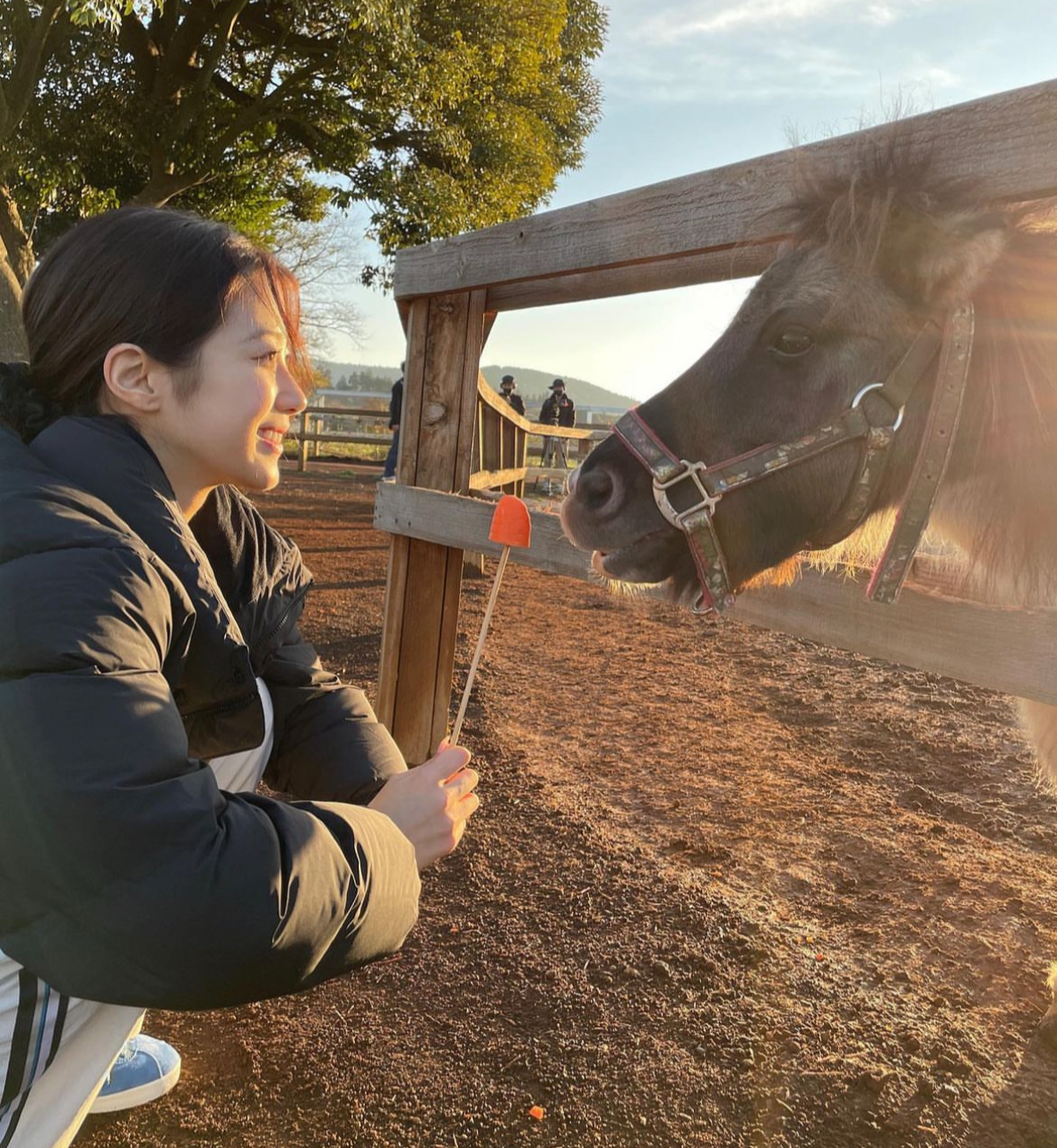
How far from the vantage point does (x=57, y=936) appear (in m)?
1.10

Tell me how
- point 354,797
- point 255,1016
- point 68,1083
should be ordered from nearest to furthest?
point 68,1083 → point 354,797 → point 255,1016

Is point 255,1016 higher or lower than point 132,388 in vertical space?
lower

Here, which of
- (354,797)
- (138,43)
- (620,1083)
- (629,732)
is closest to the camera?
(354,797)

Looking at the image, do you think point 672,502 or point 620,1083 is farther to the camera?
point 620,1083

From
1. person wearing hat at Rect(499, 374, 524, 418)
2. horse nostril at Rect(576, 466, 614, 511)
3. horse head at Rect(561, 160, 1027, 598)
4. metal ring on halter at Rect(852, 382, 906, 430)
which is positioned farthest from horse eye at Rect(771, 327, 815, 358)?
person wearing hat at Rect(499, 374, 524, 418)

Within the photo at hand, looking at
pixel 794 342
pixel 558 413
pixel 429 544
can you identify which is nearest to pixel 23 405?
pixel 794 342

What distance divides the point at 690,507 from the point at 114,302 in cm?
120

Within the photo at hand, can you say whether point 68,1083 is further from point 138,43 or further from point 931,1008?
point 138,43

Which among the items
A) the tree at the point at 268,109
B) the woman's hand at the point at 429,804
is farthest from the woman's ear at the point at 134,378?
the tree at the point at 268,109

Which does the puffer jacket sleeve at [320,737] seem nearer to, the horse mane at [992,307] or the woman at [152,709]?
the woman at [152,709]

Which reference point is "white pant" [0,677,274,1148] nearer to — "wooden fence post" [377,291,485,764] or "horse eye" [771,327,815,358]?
"horse eye" [771,327,815,358]

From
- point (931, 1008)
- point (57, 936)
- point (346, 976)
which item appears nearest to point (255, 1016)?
point (346, 976)

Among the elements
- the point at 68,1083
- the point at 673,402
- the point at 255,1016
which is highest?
the point at 673,402

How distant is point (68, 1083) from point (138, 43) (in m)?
13.9
